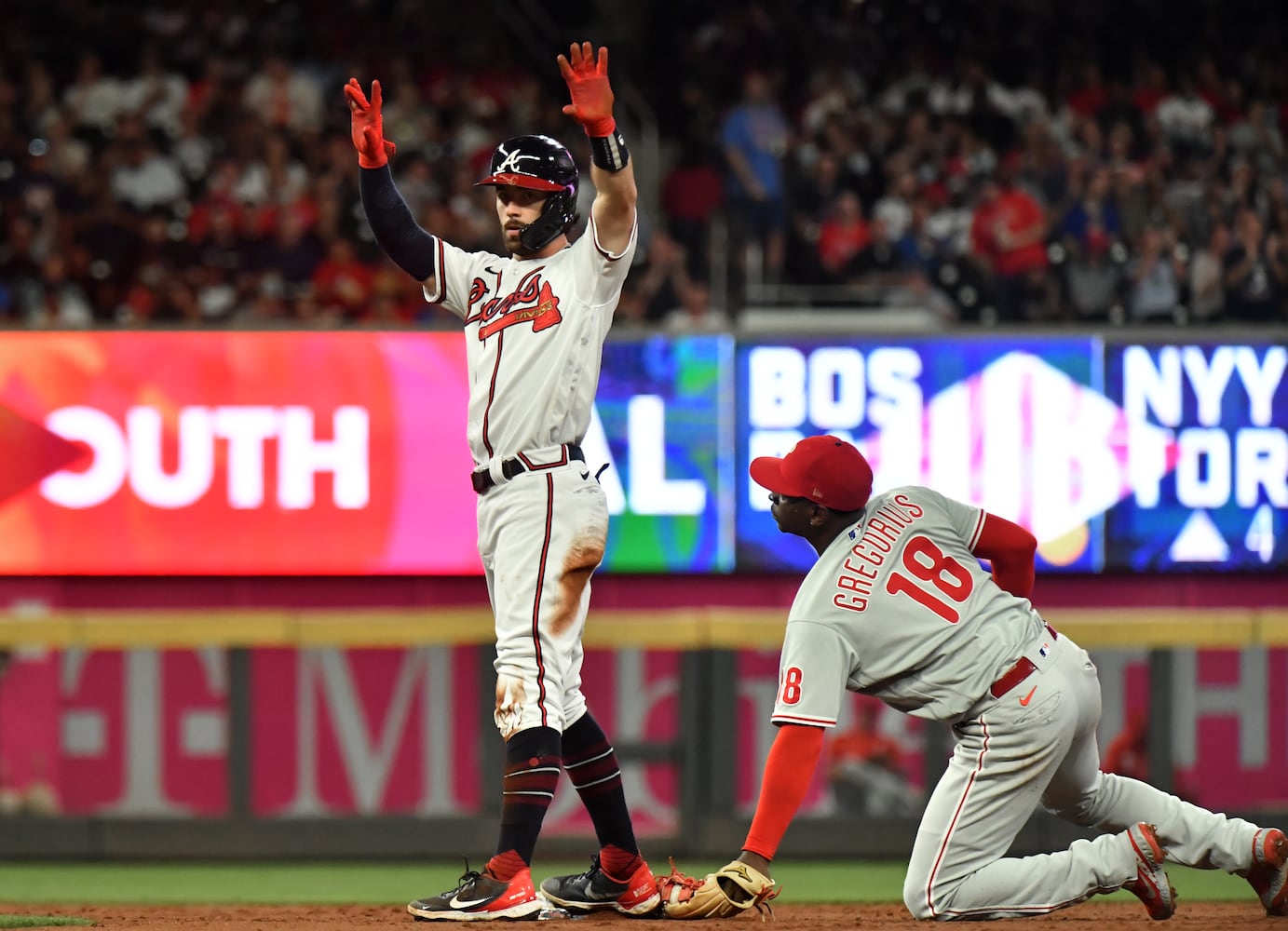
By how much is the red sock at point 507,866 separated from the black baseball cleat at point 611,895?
0.25 m

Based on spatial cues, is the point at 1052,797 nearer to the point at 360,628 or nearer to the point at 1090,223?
the point at 360,628

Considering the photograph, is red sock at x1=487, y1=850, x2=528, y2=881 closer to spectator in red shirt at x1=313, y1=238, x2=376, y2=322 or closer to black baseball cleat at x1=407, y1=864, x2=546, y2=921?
black baseball cleat at x1=407, y1=864, x2=546, y2=921

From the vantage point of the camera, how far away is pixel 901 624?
430 cm

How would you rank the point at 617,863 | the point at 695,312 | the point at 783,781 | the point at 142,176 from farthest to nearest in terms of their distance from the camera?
the point at 142,176
the point at 695,312
the point at 617,863
the point at 783,781

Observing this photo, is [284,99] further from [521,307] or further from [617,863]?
[617,863]

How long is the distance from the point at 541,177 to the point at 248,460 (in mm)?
4825

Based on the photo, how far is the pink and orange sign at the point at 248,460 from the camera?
9016 mm

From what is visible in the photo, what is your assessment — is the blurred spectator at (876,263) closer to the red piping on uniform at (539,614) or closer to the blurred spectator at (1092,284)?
the blurred spectator at (1092,284)

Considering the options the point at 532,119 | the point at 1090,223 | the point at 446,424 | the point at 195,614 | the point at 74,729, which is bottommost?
the point at 74,729

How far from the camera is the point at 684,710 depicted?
7504 mm

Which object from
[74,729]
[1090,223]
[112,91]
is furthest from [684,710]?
[112,91]

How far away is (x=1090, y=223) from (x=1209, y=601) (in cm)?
230

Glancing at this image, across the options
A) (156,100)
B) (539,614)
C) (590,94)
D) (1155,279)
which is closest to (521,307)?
(590,94)

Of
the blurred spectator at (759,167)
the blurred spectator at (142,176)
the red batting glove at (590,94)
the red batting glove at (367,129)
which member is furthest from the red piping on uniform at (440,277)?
the blurred spectator at (142,176)
